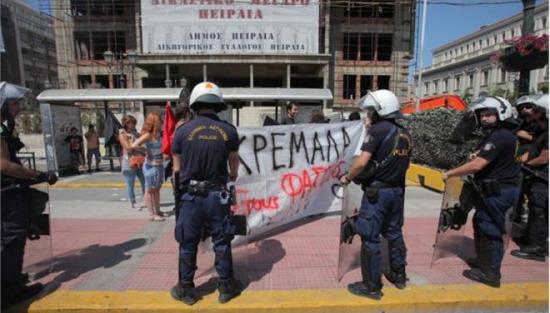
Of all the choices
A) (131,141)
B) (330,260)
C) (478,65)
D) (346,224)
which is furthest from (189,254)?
(478,65)

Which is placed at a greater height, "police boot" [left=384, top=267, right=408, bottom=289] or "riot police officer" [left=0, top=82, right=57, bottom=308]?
"riot police officer" [left=0, top=82, right=57, bottom=308]

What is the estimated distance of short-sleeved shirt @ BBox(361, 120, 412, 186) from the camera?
306 centimetres

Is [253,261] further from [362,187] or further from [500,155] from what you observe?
[500,155]

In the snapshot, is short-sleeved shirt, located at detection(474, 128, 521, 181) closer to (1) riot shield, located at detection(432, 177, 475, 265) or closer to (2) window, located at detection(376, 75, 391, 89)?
(1) riot shield, located at detection(432, 177, 475, 265)

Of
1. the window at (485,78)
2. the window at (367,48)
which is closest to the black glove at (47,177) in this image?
the window at (367,48)

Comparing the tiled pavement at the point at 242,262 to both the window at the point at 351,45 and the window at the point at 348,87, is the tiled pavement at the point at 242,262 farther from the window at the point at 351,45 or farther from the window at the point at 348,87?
the window at the point at 351,45

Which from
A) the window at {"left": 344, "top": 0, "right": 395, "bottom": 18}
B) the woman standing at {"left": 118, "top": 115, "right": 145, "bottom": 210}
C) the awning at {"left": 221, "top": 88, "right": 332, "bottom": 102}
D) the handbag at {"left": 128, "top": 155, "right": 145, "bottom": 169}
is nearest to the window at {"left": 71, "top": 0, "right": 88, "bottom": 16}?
the window at {"left": 344, "top": 0, "right": 395, "bottom": 18}

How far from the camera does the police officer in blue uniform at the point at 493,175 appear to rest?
3242 millimetres

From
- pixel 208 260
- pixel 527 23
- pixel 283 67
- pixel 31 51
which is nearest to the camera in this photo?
pixel 208 260

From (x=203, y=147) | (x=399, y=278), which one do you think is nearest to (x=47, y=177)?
(x=203, y=147)

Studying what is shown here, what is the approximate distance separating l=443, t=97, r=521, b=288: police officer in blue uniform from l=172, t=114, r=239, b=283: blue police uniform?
2047 millimetres

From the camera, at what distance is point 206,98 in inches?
118

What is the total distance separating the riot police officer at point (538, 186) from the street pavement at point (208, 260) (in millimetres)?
199

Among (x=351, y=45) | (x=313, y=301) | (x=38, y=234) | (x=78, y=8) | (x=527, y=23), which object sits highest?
(x=78, y=8)
